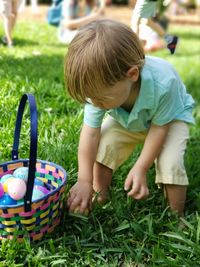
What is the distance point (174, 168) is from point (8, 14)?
2.56 m

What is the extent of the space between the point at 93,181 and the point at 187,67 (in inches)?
127

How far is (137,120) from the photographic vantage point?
1878mm

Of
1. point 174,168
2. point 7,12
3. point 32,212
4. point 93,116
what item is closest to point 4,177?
point 32,212

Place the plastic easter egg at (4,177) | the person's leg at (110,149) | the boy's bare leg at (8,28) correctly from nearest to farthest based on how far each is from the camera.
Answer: the plastic easter egg at (4,177) → the person's leg at (110,149) → the boy's bare leg at (8,28)

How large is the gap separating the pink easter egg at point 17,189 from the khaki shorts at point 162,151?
500 mm

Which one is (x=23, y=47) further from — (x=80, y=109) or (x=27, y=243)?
(x=27, y=243)

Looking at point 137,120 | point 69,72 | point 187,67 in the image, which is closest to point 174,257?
point 137,120

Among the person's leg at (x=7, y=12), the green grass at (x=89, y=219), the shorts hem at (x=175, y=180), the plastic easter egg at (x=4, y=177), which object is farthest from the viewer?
the person's leg at (x=7, y=12)

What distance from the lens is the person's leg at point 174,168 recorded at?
6.22 feet

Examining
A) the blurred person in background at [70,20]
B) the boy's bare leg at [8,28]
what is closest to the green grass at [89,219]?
the boy's bare leg at [8,28]

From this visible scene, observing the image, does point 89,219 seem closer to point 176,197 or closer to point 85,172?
point 85,172

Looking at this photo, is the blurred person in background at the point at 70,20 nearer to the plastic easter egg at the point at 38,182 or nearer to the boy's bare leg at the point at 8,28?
the boy's bare leg at the point at 8,28

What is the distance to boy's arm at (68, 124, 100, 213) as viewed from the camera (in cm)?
179

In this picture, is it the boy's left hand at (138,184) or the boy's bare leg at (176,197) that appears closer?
the boy's left hand at (138,184)
